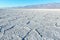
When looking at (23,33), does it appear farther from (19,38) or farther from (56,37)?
(56,37)

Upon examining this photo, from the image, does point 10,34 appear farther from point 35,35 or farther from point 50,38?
point 50,38

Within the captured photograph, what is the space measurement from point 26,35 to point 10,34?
477mm

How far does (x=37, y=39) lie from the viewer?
3.16 m

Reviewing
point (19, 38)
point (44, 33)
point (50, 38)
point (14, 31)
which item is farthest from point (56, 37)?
point (14, 31)

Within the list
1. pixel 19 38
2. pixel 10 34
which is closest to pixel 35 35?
pixel 19 38

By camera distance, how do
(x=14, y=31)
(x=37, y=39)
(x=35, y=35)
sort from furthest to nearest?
(x=14, y=31) → (x=35, y=35) → (x=37, y=39)

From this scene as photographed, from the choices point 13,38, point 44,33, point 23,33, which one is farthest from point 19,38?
point 44,33

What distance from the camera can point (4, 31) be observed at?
12.6 ft

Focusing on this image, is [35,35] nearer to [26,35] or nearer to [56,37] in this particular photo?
[26,35]

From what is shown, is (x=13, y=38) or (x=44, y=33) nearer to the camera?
(x=13, y=38)

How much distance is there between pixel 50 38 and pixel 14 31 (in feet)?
3.82

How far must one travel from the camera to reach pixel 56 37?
3236 mm

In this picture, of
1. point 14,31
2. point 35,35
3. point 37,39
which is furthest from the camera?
point 14,31

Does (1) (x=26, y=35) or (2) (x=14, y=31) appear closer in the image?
(1) (x=26, y=35)
